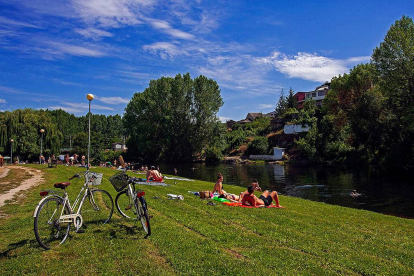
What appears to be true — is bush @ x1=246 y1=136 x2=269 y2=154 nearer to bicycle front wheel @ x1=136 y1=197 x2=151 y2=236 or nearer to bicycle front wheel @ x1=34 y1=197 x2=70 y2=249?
bicycle front wheel @ x1=136 y1=197 x2=151 y2=236

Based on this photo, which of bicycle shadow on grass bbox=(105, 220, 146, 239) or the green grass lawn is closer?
the green grass lawn

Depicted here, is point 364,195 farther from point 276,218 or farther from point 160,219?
point 160,219

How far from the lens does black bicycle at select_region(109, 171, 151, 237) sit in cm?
791

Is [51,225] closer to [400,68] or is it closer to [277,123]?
[400,68]

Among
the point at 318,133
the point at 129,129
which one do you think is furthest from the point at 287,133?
the point at 129,129

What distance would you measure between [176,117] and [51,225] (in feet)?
256

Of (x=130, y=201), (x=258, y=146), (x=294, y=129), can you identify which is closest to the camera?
(x=130, y=201)

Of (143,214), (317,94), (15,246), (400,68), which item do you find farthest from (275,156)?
(15,246)

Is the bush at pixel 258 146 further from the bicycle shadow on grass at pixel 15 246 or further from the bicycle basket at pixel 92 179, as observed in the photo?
the bicycle shadow on grass at pixel 15 246

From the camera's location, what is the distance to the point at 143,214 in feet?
26.0

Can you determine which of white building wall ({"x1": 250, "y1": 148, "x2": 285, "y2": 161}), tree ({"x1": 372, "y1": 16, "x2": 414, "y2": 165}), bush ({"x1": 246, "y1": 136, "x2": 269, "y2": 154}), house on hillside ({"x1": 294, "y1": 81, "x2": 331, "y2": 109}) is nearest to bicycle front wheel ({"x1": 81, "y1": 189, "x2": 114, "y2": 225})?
tree ({"x1": 372, "y1": 16, "x2": 414, "y2": 165})

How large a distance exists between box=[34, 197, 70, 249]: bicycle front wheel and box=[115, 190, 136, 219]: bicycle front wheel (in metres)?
1.72

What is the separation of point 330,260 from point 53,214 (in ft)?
21.4

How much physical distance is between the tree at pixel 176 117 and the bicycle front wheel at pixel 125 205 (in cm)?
7209
